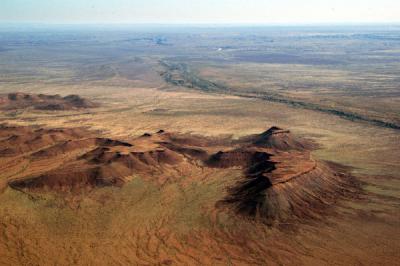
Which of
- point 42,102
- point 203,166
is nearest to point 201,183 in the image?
point 203,166

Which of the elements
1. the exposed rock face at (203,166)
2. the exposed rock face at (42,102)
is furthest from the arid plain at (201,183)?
the exposed rock face at (42,102)

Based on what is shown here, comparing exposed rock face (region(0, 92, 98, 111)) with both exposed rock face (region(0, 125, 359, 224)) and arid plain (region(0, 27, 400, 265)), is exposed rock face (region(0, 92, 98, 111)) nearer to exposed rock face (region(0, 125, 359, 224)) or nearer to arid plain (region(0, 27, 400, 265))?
arid plain (region(0, 27, 400, 265))

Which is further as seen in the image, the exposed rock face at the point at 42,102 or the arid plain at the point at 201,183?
the exposed rock face at the point at 42,102

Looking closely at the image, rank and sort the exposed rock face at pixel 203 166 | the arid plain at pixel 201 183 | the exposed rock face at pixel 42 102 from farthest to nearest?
the exposed rock face at pixel 42 102
the exposed rock face at pixel 203 166
the arid plain at pixel 201 183

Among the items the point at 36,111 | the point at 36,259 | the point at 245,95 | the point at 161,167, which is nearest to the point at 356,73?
the point at 245,95

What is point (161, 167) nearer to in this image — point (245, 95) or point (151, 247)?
point (151, 247)

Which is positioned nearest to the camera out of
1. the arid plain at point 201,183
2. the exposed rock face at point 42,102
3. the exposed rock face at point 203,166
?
the arid plain at point 201,183

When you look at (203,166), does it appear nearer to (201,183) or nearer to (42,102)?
(201,183)

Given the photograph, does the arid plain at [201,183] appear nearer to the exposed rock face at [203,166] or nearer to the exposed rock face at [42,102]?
the exposed rock face at [203,166]

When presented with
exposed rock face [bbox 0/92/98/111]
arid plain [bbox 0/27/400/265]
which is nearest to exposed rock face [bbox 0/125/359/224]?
arid plain [bbox 0/27/400/265]
